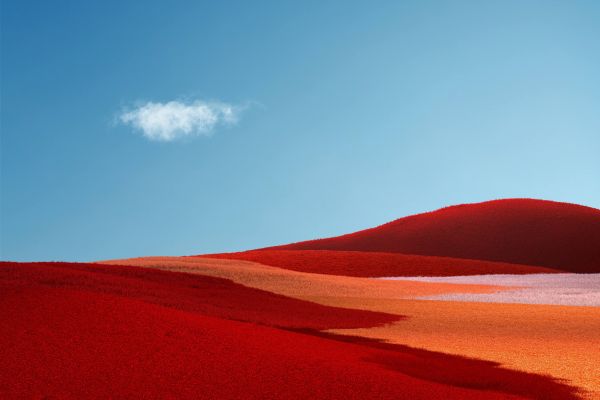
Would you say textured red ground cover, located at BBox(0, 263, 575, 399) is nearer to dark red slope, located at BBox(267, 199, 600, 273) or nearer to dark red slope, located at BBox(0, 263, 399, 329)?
dark red slope, located at BBox(0, 263, 399, 329)

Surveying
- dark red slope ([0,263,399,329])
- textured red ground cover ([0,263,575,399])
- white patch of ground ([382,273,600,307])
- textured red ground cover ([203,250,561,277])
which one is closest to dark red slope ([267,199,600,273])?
textured red ground cover ([203,250,561,277])

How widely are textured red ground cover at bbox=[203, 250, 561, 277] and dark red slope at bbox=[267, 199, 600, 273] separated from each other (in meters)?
7.34

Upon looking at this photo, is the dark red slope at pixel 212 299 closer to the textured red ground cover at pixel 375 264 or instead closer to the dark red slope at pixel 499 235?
the textured red ground cover at pixel 375 264

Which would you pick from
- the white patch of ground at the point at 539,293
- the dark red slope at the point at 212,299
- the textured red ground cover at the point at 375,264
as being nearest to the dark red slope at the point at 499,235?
the textured red ground cover at the point at 375,264

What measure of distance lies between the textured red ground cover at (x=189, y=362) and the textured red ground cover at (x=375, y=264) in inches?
923

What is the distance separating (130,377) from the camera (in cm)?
778

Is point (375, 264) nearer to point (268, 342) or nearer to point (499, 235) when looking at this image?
point (499, 235)

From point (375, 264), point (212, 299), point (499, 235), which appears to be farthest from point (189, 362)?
point (499, 235)

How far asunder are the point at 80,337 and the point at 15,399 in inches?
79.5

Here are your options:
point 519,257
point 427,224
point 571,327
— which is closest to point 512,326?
point 571,327

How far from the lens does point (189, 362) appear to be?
8367 millimetres

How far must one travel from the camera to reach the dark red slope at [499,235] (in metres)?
45.5

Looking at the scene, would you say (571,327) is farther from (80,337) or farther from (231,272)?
(231,272)

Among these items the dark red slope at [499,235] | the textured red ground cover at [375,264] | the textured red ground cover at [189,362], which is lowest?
the textured red ground cover at [189,362]
